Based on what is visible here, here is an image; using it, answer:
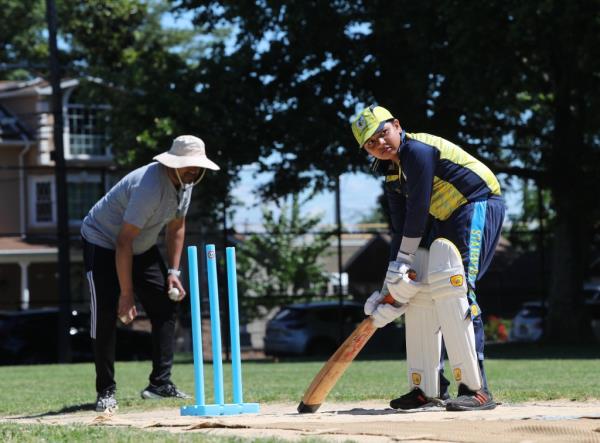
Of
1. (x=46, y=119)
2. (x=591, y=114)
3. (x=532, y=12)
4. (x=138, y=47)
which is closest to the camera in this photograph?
(x=532, y=12)

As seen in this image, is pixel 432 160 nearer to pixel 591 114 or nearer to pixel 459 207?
pixel 459 207

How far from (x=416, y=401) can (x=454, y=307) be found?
72cm

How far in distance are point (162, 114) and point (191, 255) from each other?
17.2 metres

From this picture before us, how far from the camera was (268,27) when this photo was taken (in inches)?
1014

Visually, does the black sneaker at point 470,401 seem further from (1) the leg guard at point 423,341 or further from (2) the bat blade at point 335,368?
(2) the bat blade at point 335,368

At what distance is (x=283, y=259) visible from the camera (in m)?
40.2

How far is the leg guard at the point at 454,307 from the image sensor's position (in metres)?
7.28

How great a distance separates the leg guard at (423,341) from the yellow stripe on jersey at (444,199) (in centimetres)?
28

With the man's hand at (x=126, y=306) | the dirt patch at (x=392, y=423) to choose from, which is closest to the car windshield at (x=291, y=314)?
the man's hand at (x=126, y=306)

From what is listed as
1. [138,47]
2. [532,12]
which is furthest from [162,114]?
[138,47]

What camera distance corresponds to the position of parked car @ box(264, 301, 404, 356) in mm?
28547

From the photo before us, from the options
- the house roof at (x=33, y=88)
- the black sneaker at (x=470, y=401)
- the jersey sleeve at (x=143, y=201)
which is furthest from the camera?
the house roof at (x=33, y=88)

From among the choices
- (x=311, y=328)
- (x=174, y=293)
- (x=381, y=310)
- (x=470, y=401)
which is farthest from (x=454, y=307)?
(x=311, y=328)

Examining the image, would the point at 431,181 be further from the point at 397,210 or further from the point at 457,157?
the point at 397,210
